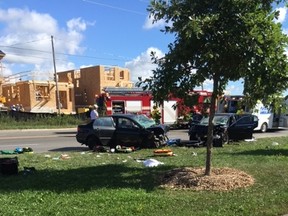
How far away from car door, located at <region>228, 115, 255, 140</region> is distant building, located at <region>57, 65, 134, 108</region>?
39948mm

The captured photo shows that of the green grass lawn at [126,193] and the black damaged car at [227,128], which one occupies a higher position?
the black damaged car at [227,128]

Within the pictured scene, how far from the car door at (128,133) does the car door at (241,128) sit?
486 centimetres

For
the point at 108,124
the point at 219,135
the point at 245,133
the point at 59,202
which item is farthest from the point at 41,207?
the point at 245,133

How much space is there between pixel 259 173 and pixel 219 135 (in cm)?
833

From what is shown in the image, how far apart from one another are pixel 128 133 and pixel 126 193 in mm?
9209

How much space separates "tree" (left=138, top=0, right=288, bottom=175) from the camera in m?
7.90

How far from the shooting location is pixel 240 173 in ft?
30.1

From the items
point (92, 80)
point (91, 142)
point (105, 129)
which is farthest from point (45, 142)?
point (92, 80)

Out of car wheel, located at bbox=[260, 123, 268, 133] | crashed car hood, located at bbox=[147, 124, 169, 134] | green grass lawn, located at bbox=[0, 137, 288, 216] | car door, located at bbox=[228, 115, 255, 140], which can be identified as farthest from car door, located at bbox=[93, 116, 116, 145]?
car wheel, located at bbox=[260, 123, 268, 133]

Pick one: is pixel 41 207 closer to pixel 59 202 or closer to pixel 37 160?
pixel 59 202

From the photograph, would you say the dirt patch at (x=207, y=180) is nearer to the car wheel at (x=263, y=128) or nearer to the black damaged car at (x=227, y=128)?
the black damaged car at (x=227, y=128)

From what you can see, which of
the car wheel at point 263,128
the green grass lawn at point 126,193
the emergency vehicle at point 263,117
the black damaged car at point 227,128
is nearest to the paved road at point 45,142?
the black damaged car at point 227,128

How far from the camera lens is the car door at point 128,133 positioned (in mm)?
16578

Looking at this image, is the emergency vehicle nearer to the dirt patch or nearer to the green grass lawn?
the green grass lawn
